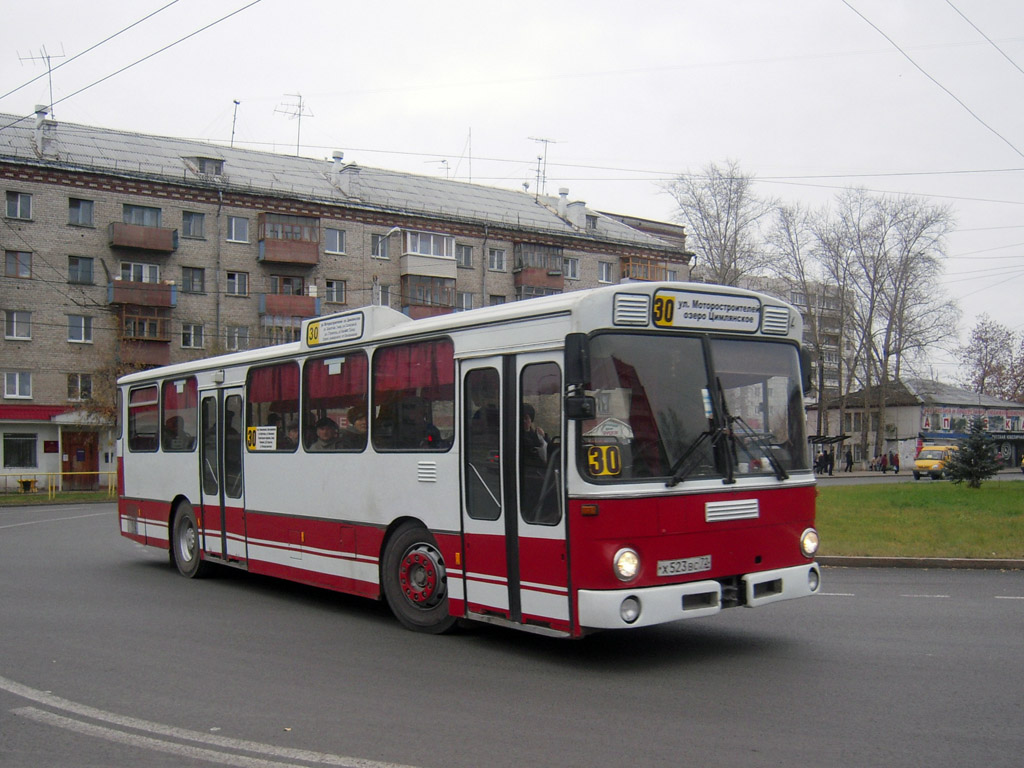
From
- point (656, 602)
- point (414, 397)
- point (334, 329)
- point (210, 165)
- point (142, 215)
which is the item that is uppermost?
point (210, 165)

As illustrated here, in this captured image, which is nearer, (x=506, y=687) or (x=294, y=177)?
(x=506, y=687)

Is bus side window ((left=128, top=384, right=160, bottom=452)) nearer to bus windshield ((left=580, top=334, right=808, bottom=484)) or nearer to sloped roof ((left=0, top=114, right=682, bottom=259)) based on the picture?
bus windshield ((left=580, top=334, right=808, bottom=484))

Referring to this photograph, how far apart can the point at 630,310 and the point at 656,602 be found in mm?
2170

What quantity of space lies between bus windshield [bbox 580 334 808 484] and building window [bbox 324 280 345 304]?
49198 mm

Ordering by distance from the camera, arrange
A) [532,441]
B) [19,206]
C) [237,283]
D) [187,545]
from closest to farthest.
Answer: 1. [532,441]
2. [187,545]
3. [19,206]
4. [237,283]

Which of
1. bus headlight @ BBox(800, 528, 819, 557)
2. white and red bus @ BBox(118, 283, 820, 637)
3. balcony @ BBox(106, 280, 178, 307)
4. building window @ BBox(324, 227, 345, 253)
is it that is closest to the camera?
white and red bus @ BBox(118, 283, 820, 637)

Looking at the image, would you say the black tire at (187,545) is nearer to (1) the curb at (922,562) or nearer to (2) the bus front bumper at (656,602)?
(2) the bus front bumper at (656,602)

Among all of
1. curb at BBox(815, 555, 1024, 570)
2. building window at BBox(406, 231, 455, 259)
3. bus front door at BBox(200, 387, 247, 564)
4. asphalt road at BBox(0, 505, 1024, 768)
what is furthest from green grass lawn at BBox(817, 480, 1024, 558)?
building window at BBox(406, 231, 455, 259)

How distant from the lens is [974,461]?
84.5ft

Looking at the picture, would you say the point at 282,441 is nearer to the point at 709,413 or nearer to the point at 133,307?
the point at 709,413

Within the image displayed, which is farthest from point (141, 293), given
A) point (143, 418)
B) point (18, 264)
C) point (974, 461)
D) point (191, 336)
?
point (974, 461)

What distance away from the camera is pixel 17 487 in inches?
1779

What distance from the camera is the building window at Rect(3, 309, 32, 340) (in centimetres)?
4712

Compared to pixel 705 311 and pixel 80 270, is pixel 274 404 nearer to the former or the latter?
pixel 705 311
